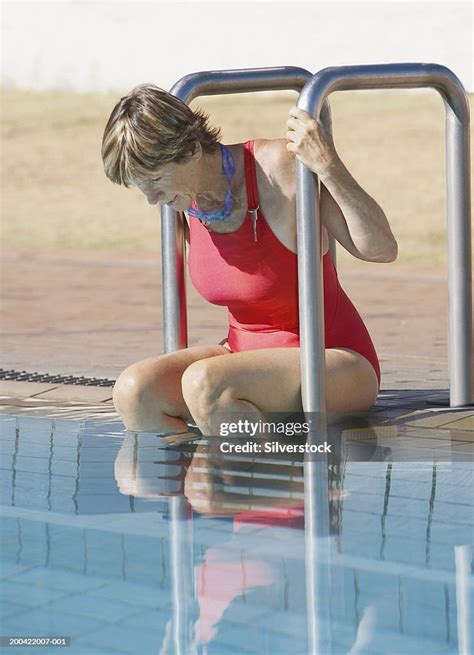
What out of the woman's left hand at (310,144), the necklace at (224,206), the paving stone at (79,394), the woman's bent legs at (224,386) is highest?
the woman's left hand at (310,144)

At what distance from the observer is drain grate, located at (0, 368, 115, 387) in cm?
497

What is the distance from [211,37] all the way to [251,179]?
19090 mm

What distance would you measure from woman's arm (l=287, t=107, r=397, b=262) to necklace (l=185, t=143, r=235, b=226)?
250mm

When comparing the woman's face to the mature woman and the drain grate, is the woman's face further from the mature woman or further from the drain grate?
the drain grate

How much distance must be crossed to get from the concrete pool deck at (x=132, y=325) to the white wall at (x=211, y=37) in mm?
10275

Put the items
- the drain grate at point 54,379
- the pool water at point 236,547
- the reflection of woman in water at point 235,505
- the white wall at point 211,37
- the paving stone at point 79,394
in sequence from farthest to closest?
the white wall at point 211,37, the drain grate at point 54,379, the paving stone at point 79,394, the reflection of woman in water at point 235,505, the pool water at point 236,547

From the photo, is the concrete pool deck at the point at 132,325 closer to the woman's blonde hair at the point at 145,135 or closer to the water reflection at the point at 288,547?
the water reflection at the point at 288,547

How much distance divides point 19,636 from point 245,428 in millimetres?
1560

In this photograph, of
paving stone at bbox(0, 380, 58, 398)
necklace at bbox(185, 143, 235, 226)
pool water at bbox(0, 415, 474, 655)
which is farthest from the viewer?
paving stone at bbox(0, 380, 58, 398)

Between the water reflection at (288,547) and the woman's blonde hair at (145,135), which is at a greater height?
the woman's blonde hair at (145,135)

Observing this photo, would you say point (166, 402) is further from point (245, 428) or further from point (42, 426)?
point (42, 426)

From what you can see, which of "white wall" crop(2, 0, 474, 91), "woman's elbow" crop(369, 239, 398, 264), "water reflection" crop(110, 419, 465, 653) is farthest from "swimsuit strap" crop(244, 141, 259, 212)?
"white wall" crop(2, 0, 474, 91)

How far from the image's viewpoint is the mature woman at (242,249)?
3645mm

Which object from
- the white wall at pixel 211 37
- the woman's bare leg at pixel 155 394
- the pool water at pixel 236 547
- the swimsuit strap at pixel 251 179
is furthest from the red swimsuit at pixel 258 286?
the white wall at pixel 211 37
